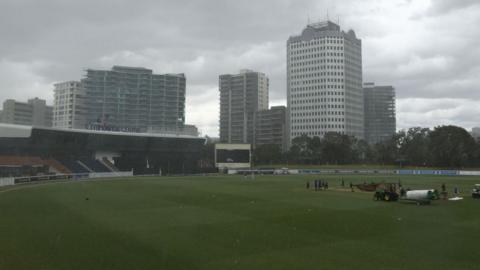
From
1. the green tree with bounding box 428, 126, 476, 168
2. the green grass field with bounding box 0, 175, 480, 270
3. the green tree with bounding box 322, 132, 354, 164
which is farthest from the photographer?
the green tree with bounding box 322, 132, 354, 164

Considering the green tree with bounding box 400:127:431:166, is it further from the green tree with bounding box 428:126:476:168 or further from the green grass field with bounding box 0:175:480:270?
the green grass field with bounding box 0:175:480:270

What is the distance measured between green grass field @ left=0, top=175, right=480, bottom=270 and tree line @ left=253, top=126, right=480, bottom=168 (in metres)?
110

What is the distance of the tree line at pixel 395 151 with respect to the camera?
424 ft

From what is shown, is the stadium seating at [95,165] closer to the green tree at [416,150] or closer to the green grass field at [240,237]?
the green grass field at [240,237]

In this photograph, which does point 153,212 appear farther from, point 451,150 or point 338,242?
point 451,150

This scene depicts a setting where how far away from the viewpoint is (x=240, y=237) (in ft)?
64.3

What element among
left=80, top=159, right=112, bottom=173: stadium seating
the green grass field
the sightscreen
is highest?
the sightscreen

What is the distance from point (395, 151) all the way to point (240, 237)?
152 meters

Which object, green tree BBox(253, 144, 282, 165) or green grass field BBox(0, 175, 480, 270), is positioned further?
green tree BBox(253, 144, 282, 165)

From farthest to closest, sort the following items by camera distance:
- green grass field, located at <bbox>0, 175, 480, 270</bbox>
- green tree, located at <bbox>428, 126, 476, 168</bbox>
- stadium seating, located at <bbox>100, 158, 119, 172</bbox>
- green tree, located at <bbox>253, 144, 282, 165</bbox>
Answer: green tree, located at <bbox>253, 144, 282, 165</bbox>
green tree, located at <bbox>428, 126, 476, 168</bbox>
stadium seating, located at <bbox>100, 158, 119, 172</bbox>
green grass field, located at <bbox>0, 175, 480, 270</bbox>

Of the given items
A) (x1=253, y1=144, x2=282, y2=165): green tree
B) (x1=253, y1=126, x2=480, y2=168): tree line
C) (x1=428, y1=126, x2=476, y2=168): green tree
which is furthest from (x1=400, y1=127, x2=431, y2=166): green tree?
(x1=253, y1=144, x2=282, y2=165): green tree

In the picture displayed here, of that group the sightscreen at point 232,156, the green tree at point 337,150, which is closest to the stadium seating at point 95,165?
the sightscreen at point 232,156

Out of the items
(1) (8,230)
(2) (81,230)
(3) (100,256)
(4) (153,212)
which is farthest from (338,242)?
(1) (8,230)

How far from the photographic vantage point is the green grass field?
15.0m
